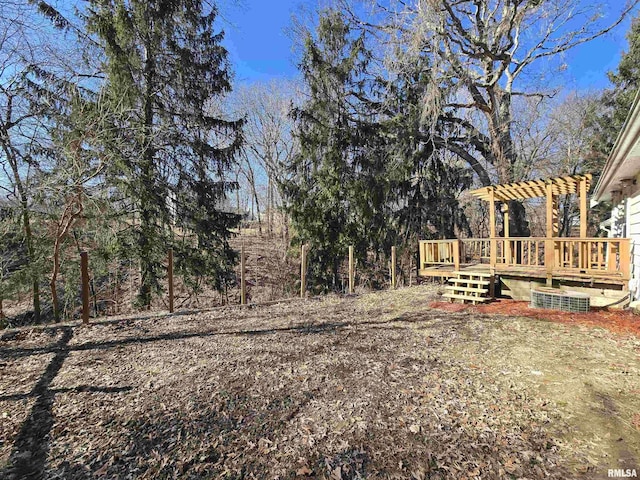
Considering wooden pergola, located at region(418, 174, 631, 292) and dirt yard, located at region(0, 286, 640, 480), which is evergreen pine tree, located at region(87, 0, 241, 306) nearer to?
dirt yard, located at region(0, 286, 640, 480)

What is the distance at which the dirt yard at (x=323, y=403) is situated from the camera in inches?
83.1

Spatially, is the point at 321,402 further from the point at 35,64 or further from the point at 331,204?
the point at 331,204

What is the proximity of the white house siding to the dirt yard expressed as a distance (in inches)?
68.7

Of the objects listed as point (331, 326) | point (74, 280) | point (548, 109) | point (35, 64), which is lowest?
point (331, 326)

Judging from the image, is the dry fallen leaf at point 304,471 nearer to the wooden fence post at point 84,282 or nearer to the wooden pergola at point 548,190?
the wooden fence post at point 84,282

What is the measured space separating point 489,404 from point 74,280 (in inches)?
333

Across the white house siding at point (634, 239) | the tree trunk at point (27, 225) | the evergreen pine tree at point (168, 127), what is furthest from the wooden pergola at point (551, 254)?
the tree trunk at point (27, 225)

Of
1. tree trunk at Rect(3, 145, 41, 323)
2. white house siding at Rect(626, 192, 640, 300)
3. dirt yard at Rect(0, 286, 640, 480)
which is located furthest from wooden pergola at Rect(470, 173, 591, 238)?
tree trunk at Rect(3, 145, 41, 323)

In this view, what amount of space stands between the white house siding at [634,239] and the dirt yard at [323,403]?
1745mm

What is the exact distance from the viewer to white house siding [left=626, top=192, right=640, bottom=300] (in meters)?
5.44

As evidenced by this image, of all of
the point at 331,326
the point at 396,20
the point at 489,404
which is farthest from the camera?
the point at 396,20

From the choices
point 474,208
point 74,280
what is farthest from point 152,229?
point 474,208

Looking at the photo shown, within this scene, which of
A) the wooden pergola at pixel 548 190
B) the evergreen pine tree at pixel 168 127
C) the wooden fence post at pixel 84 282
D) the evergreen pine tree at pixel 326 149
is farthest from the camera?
the evergreen pine tree at pixel 326 149

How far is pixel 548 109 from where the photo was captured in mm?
15070
